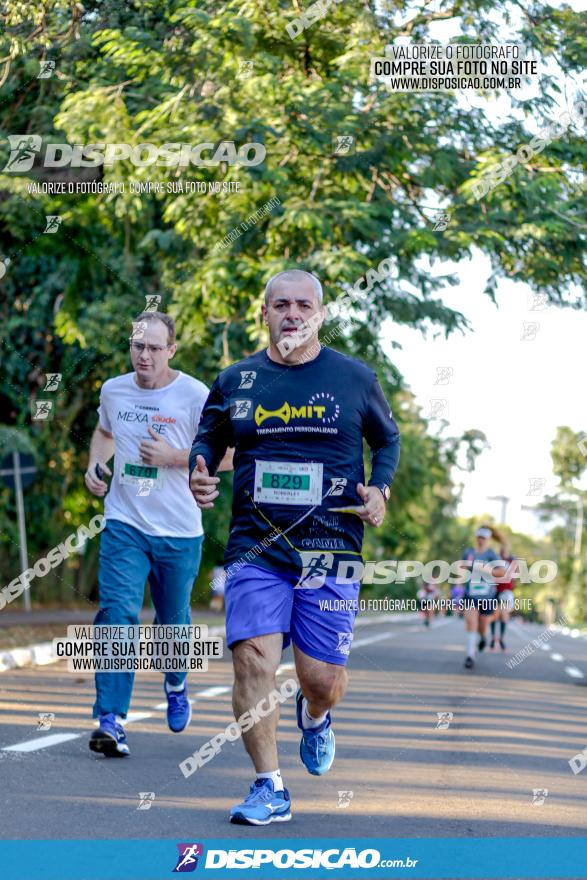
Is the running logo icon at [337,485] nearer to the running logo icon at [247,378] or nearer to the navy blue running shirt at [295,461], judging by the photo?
the navy blue running shirt at [295,461]

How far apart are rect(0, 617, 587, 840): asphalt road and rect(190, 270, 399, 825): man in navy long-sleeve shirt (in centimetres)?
52

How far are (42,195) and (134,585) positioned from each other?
1090cm

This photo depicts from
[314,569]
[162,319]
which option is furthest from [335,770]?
[162,319]

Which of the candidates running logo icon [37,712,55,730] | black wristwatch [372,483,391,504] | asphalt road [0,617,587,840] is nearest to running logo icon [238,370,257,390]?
black wristwatch [372,483,391,504]

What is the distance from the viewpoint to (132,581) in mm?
8336

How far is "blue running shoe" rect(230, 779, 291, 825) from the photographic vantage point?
6152 millimetres

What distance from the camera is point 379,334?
1886cm

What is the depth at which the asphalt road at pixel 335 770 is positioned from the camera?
20.9 ft

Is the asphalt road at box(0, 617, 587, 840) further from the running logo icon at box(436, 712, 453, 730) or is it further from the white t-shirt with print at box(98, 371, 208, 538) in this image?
the white t-shirt with print at box(98, 371, 208, 538)

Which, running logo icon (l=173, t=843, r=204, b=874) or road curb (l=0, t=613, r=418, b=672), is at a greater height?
running logo icon (l=173, t=843, r=204, b=874)

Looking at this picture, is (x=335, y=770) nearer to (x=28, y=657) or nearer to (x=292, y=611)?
(x=292, y=611)

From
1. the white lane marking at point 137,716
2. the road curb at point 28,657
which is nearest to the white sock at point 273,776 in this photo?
the white lane marking at point 137,716

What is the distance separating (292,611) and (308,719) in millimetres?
544

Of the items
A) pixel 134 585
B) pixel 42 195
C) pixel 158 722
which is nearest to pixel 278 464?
pixel 134 585
